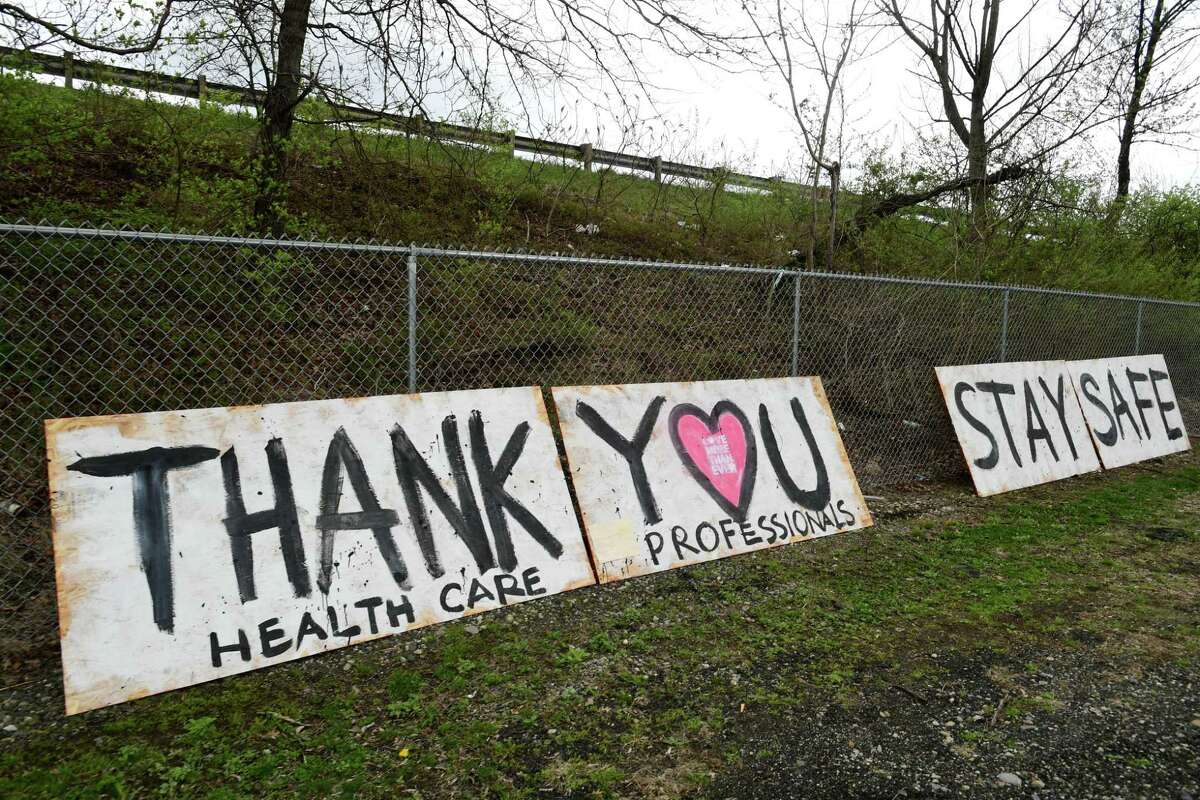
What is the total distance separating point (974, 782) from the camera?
88.8 inches

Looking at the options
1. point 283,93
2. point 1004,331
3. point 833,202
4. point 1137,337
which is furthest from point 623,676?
point 1137,337

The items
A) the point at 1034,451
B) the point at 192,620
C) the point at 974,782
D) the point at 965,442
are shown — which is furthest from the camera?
the point at 1034,451

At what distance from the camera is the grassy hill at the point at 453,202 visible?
5766mm

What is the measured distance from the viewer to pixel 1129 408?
7.63m

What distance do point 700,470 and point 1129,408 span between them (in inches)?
243

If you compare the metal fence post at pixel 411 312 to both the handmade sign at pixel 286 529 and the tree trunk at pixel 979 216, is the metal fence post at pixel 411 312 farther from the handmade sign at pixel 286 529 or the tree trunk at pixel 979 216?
the tree trunk at pixel 979 216

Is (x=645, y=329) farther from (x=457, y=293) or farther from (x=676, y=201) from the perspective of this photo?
(x=676, y=201)

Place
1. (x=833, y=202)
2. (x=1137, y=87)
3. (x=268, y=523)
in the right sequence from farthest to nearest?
(x=1137, y=87) → (x=833, y=202) → (x=268, y=523)

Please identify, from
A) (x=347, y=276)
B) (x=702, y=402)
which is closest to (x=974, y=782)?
(x=702, y=402)

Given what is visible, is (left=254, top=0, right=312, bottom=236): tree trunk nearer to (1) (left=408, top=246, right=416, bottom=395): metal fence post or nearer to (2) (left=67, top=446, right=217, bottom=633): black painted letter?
(1) (left=408, top=246, right=416, bottom=395): metal fence post

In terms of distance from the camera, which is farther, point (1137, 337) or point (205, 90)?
point (1137, 337)

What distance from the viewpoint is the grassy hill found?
5.77m

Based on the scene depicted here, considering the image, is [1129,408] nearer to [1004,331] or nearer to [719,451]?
[1004,331]

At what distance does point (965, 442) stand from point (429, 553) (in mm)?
4670
